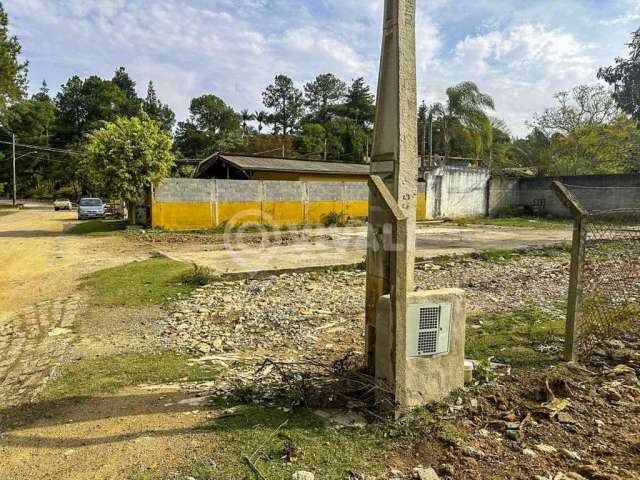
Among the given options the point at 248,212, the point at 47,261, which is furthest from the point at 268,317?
the point at 248,212

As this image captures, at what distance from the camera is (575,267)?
12.5 ft

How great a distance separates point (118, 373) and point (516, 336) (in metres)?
4.18

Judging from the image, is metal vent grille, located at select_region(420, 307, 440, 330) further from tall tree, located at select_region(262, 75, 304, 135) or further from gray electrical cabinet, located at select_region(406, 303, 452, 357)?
tall tree, located at select_region(262, 75, 304, 135)

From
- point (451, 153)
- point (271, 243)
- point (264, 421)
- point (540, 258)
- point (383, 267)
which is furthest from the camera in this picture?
point (451, 153)

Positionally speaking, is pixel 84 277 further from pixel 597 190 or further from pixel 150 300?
pixel 597 190

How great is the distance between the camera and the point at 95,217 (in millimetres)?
25812

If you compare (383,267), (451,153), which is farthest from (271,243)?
(451,153)

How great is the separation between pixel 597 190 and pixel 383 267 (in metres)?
25.8

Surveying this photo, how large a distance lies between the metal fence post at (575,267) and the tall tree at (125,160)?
53.2 ft

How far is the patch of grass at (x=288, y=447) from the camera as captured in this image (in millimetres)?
2400

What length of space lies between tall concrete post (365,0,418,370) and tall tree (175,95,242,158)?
4517cm

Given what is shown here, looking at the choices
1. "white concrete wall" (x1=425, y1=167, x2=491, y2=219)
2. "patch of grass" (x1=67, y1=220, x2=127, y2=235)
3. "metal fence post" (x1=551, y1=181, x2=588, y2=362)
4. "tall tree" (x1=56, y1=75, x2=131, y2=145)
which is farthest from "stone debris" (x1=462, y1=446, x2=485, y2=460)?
"tall tree" (x1=56, y1=75, x2=131, y2=145)

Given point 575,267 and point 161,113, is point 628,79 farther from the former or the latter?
point 161,113

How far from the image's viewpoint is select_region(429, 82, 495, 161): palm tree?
2536 cm
